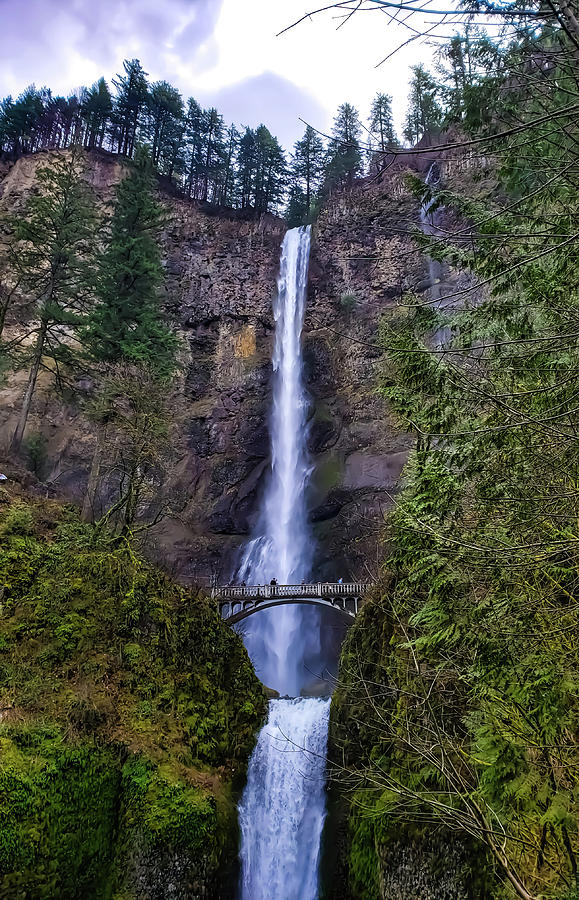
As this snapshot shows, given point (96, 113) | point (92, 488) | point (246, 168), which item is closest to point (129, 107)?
point (96, 113)

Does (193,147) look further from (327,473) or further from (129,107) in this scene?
(327,473)

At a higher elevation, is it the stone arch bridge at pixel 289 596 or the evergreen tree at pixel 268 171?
the evergreen tree at pixel 268 171

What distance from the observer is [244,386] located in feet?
114

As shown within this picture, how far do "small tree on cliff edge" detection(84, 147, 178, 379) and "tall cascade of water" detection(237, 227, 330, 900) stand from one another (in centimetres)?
1079

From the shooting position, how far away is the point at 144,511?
2942cm

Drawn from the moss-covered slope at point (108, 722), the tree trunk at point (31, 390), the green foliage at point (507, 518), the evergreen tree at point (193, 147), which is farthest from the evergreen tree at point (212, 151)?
the green foliage at point (507, 518)

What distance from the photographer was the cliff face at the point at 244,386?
29094 millimetres

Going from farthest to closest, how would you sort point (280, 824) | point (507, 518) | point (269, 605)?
1. point (269, 605)
2. point (280, 824)
3. point (507, 518)

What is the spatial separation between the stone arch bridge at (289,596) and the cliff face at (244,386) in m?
2.09

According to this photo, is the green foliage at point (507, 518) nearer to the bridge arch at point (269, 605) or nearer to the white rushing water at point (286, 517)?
the bridge arch at point (269, 605)

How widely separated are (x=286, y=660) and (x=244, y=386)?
1723 cm

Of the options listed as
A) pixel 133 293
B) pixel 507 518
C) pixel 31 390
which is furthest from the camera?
pixel 31 390

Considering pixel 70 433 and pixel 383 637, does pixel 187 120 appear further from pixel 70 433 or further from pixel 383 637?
pixel 383 637

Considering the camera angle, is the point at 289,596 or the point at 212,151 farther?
the point at 212,151
